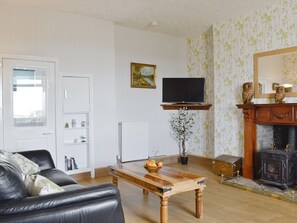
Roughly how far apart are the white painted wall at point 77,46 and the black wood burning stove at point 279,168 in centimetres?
268

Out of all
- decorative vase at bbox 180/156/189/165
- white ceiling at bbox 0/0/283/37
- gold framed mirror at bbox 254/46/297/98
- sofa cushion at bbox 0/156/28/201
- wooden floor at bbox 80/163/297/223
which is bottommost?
wooden floor at bbox 80/163/297/223

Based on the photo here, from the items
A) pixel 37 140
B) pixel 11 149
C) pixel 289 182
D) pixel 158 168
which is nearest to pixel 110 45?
pixel 37 140

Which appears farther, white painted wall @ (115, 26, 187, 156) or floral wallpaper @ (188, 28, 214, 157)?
floral wallpaper @ (188, 28, 214, 157)

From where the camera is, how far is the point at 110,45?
5.20m

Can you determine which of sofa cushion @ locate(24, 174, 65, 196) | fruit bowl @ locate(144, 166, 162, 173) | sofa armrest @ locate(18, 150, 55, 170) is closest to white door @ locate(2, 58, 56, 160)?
sofa armrest @ locate(18, 150, 55, 170)

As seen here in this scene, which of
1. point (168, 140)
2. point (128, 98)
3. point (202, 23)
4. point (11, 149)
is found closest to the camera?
point (11, 149)

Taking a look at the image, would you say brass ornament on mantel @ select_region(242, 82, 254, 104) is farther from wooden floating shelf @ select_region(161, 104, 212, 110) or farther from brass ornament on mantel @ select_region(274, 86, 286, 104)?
wooden floating shelf @ select_region(161, 104, 212, 110)

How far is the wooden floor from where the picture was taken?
311 cm

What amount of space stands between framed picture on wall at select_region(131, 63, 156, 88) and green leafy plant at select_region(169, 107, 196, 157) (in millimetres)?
899

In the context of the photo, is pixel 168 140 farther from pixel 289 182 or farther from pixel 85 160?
pixel 289 182

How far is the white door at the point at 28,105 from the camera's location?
4.16m

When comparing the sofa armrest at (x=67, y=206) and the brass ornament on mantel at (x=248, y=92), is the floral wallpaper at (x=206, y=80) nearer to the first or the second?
the brass ornament on mantel at (x=248, y=92)

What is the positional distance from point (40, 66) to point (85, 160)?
1831 millimetres

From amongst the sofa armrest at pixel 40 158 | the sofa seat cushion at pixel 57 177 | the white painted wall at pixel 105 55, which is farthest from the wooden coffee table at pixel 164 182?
the white painted wall at pixel 105 55
